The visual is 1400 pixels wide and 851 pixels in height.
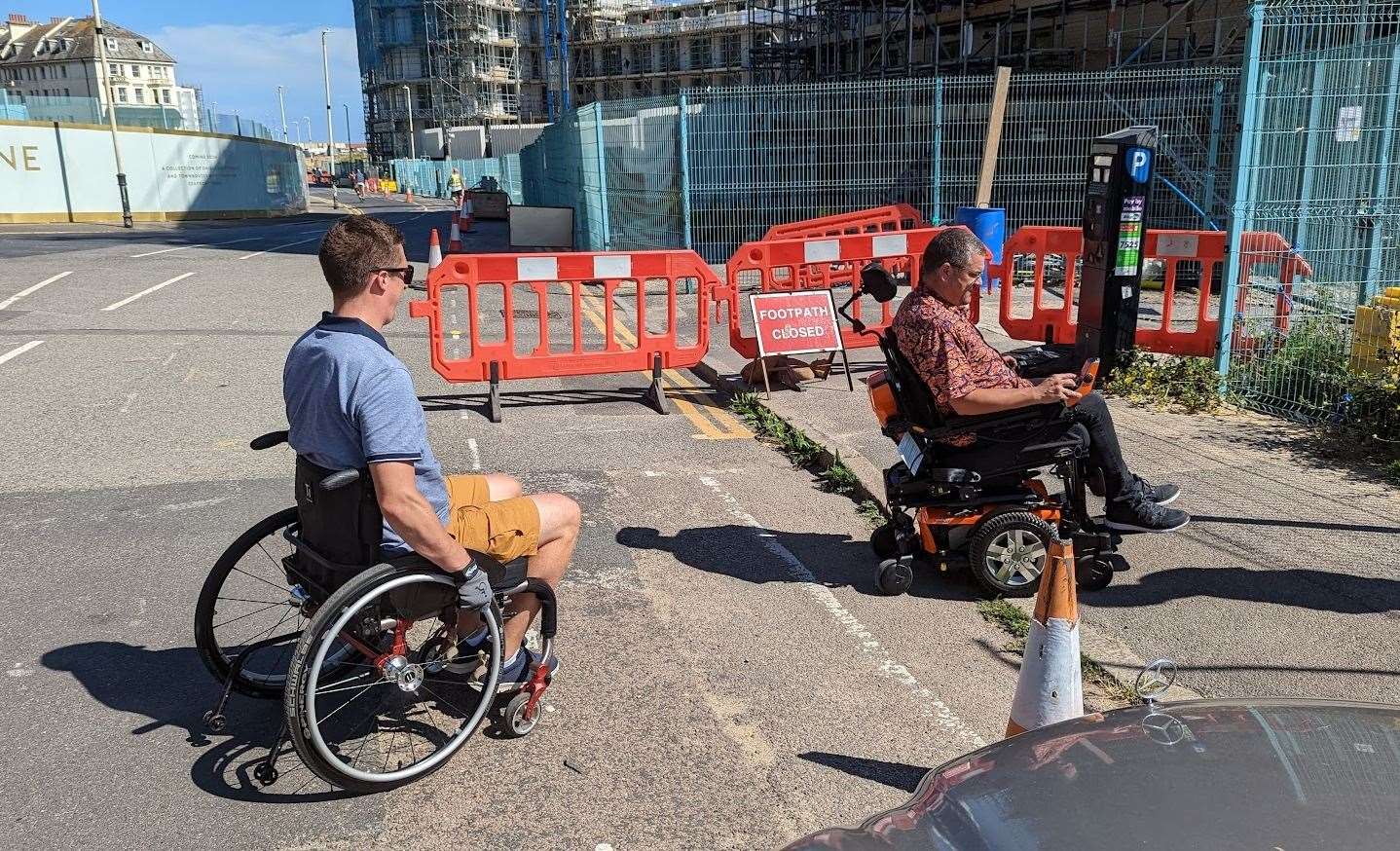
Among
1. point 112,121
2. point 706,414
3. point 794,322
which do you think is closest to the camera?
point 706,414

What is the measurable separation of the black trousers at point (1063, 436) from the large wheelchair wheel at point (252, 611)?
2.89 meters

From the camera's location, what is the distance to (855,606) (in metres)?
4.84

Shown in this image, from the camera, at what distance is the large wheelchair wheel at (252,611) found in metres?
3.67

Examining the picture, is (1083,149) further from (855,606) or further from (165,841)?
(165,841)

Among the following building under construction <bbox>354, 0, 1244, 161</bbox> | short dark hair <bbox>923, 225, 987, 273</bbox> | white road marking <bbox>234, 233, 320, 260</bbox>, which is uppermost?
building under construction <bbox>354, 0, 1244, 161</bbox>

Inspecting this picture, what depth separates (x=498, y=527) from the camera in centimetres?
368

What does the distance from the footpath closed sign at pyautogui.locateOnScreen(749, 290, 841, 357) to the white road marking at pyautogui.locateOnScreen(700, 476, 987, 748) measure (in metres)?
2.82

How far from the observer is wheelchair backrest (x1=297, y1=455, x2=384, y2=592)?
333cm

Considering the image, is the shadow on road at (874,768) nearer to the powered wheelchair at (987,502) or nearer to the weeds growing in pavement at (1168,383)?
the powered wheelchair at (987,502)

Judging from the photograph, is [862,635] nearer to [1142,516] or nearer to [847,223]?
[1142,516]

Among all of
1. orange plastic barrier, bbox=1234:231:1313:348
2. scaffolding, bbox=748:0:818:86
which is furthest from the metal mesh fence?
scaffolding, bbox=748:0:818:86

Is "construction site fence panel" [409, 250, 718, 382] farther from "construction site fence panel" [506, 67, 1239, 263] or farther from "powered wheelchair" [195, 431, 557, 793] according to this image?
"construction site fence panel" [506, 67, 1239, 263]

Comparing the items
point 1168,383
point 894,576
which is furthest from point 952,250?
point 1168,383

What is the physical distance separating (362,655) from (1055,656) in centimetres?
220
